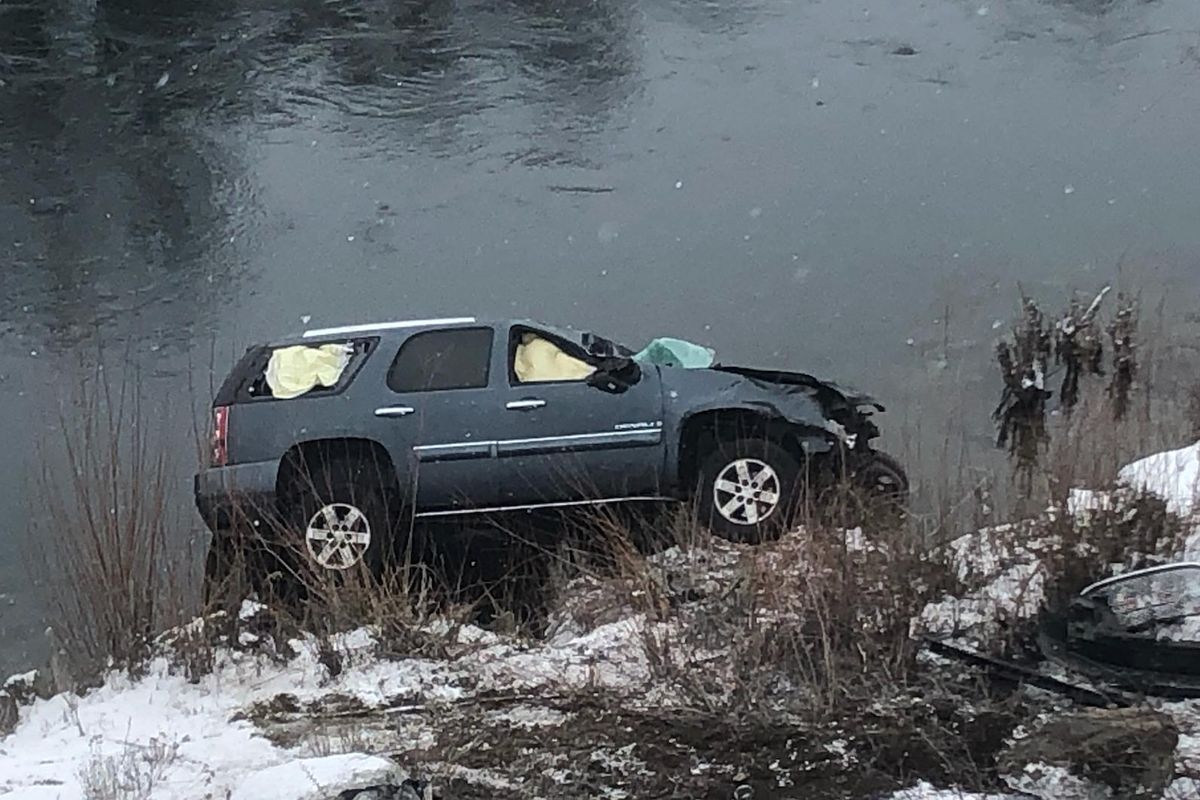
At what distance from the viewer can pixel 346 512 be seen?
10648 millimetres

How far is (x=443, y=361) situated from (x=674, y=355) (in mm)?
1654

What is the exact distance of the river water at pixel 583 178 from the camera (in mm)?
16438

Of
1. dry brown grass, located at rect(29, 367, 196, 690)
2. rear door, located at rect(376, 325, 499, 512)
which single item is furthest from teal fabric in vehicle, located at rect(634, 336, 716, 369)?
dry brown grass, located at rect(29, 367, 196, 690)

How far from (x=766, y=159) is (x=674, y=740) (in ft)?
52.3

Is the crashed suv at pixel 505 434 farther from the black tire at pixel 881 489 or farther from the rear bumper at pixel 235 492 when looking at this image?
the black tire at pixel 881 489

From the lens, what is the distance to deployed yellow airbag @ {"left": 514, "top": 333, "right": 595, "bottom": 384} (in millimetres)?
11234

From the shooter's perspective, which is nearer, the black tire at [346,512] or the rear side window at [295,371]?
the black tire at [346,512]

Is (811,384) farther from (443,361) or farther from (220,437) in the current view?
(220,437)

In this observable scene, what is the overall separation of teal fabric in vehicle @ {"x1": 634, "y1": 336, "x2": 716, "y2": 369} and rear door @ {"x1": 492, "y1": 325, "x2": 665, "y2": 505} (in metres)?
0.38

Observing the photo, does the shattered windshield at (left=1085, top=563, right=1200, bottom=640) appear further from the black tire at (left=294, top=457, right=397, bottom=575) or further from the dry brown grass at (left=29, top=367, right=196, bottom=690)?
the black tire at (left=294, top=457, right=397, bottom=575)

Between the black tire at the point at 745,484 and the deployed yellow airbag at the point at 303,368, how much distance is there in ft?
8.76

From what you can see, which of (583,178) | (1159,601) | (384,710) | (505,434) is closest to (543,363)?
(505,434)

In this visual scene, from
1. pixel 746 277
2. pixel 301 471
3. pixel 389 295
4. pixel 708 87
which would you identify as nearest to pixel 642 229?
pixel 746 277

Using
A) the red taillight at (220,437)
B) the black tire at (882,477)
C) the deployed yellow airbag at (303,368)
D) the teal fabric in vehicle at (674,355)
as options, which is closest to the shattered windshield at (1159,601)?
the black tire at (882,477)
